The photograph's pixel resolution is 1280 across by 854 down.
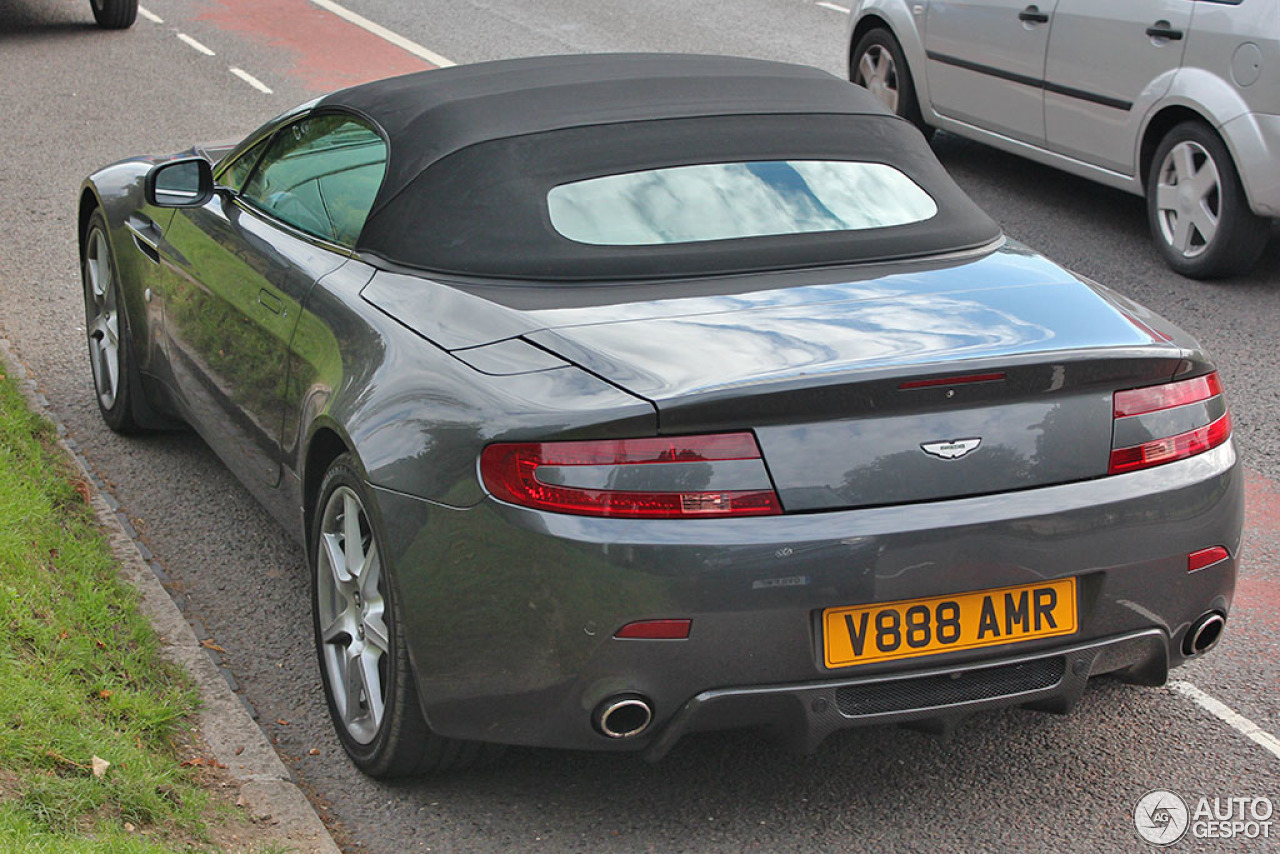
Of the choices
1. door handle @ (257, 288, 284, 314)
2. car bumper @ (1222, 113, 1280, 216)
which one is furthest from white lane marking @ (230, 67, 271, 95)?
door handle @ (257, 288, 284, 314)

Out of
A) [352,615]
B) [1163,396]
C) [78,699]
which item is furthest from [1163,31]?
[78,699]

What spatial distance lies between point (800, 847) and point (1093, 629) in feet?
2.56

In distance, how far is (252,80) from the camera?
517 inches

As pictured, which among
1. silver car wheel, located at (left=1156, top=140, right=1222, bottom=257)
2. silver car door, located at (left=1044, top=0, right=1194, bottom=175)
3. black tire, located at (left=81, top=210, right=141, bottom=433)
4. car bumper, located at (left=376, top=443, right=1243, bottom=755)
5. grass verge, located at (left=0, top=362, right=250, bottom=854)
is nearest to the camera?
car bumper, located at (left=376, top=443, right=1243, bottom=755)

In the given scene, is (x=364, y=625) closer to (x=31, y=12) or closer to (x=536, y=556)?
(x=536, y=556)

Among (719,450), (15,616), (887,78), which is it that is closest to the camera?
(719,450)

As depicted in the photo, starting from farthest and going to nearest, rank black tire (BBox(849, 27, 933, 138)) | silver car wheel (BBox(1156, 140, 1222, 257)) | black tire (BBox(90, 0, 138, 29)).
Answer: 1. black tire (BBox(90, 0, 138, 29))
2. black tire (BBox(849, 27, 933, 138))
3. silver car wheel (BBox(1156, 140, 1222, 257))

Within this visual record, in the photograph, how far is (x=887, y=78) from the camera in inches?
415

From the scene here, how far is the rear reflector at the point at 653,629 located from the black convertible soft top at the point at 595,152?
0.98m

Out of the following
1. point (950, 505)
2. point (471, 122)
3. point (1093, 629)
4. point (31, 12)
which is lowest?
point (31, 12)

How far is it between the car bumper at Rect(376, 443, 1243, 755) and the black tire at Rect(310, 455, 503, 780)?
13 cm

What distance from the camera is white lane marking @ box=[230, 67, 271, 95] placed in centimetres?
1274

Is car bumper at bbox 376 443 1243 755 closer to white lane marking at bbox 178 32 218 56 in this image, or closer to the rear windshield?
the rear windshield

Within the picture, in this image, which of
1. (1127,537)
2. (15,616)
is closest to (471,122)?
(15,616)
